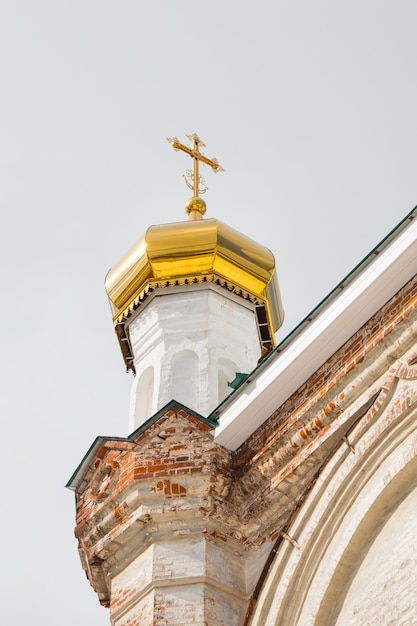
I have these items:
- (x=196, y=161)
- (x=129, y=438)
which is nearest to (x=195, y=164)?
(x=196, y=161)

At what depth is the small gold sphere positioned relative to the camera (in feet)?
44.2

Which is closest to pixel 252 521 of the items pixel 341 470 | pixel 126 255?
pixel 341 470

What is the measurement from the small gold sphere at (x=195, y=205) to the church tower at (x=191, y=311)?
31.7 inches

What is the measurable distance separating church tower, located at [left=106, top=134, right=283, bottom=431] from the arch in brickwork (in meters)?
3.06

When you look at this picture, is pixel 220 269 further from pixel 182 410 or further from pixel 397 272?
pixel 397 272

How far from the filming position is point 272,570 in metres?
7.66

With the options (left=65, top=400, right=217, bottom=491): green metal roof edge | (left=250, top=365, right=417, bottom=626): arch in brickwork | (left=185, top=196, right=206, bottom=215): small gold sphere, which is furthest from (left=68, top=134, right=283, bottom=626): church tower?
(left=185, top=196, right=206, bottom=215): small gold sphere

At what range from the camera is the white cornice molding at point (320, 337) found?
7664 millimetres

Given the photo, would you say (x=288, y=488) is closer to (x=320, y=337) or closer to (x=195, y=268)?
(x=320, y=337)

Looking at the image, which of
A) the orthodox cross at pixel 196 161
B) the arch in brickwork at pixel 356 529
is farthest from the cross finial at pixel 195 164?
the arch in brickwork at pixel 356 529

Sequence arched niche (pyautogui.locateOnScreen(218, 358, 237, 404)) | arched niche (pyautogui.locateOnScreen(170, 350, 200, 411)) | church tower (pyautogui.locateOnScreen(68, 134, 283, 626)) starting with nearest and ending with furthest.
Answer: church tower (pyautogui.locateOnScreen(68, 134, 283, 626)) < arched niche (pyautogui.locateOnScreen(170, 350, 200, 411)) < arched niche (pyautogui.locateOnScreen(218, 358, 237, 404))

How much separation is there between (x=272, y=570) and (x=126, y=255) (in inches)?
208

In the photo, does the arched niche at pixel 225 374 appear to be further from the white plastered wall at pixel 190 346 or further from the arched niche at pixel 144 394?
the arched niche at pixel 144 394

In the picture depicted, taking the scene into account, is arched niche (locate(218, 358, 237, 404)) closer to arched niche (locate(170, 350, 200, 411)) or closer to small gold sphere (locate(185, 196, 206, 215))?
arched niche (locate(170, 350, 200, 411))
